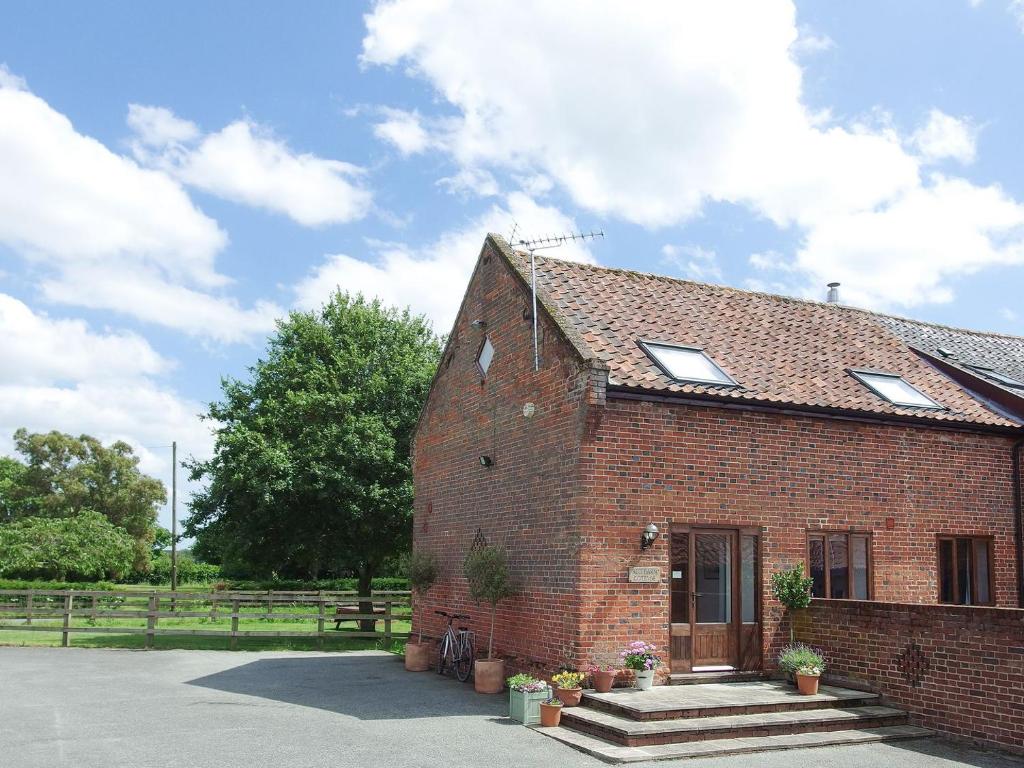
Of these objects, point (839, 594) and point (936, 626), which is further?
point (839, 594)

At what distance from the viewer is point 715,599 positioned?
42.0 ft

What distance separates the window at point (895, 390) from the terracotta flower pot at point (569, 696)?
732 cm

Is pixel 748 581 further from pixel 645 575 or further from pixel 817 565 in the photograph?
pixel 645 575

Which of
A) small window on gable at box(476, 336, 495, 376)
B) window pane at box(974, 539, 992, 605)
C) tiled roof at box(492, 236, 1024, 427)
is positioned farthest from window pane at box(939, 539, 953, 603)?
small window on gable at box(476, 336, 495, 376)

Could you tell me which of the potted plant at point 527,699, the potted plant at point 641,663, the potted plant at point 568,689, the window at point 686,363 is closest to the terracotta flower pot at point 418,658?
the potted plant at point 527,699

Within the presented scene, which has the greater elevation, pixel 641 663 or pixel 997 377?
pixel 997 377

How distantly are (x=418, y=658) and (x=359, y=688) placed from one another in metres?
2.34

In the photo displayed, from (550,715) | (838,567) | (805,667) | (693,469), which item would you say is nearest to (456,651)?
(550,715)

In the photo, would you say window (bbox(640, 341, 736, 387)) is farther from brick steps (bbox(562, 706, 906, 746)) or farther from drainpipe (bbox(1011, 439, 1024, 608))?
drainpipe (bbox(1011, 439, 1024, 608))

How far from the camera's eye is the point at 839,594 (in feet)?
44.1

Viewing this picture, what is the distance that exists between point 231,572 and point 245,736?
42.6 meters

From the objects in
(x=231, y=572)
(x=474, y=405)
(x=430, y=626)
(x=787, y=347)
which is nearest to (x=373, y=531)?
(x=430, y=626)

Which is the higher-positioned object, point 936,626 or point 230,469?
point 230,469

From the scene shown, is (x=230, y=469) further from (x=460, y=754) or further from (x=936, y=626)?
(x=936, y=626)
